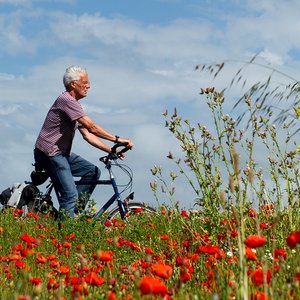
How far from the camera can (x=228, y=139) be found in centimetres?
600

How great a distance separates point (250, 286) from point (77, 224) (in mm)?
4431

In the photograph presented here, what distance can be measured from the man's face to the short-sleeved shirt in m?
0.16

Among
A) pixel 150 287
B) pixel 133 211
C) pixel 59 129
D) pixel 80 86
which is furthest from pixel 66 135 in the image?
pixel 150 287

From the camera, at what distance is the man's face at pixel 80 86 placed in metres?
8.82

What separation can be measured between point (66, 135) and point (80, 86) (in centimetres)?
63

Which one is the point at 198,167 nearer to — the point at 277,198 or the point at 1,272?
the point at 277,198

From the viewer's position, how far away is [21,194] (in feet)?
32.0

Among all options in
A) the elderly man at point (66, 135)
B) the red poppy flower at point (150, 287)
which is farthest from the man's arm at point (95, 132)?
the red poppy flower at point (150, 287)

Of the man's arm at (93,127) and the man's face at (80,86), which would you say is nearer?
the man's arm at (93,127)

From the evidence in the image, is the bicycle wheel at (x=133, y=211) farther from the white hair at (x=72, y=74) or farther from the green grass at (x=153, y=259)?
the white hair at (x=72, y=74)

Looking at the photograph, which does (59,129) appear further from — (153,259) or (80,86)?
(153,259)

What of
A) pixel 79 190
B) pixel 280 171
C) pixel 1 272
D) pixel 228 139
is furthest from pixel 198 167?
pixel 79 190

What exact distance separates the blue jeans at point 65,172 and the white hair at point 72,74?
3.00 ft

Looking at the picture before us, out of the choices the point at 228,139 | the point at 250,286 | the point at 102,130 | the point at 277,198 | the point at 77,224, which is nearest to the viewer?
the point at 250,286
